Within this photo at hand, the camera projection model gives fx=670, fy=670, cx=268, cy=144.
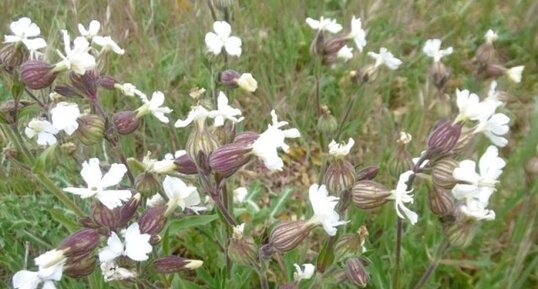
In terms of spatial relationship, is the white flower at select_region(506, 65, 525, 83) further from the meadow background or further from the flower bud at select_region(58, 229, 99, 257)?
the flower bud at select_region(58, 229, 99, 257)

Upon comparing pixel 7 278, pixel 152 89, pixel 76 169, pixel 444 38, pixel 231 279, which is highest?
pixel 444 38

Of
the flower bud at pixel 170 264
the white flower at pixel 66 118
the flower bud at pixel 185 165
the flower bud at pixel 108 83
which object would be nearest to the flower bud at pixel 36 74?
the white flower at pixel 66 118

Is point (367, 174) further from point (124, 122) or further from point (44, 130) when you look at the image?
point (44, 130)

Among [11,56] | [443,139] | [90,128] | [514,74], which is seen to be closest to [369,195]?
[443,139]

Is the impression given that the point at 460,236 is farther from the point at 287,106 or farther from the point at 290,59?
the point at 290,59

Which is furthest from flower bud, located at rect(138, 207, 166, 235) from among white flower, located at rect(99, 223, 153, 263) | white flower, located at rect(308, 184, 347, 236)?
white flower, located at rect(308, 184, 347, 236)

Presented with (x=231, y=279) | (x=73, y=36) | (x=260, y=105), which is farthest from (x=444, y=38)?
(x=231, y=279)
